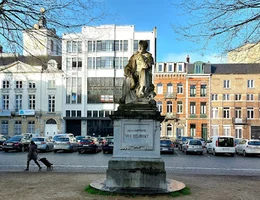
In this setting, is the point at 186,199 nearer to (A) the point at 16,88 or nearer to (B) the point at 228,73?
(B) the point at 228,73

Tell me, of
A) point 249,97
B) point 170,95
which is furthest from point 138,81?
point 249,97

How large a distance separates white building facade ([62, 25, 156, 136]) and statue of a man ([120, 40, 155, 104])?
4360 centimetres

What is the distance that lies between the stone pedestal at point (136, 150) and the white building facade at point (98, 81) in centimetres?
4418

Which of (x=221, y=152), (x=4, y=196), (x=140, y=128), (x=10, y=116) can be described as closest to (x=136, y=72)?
(x=140, y=128)

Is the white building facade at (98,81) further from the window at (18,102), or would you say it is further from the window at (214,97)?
the window at (214,97)

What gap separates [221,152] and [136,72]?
796 inches

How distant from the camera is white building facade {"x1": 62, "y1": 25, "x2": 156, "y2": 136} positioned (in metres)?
54.0

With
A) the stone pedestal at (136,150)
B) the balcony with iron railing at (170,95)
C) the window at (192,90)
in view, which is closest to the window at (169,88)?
the balcony with iron railing at (170,95)

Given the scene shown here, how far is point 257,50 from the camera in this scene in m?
12.2

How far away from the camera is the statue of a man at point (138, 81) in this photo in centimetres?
984

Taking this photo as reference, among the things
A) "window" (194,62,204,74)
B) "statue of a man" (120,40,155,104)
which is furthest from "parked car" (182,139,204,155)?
"window" (194,62,204,74)

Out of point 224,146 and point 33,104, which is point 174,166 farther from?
point 33,104

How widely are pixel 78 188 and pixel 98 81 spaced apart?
4552cm

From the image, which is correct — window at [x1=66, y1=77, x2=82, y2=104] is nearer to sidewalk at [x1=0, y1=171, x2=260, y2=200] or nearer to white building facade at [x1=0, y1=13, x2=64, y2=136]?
white building facade at [x1=0, y1=13, x2=64, y2=136]
